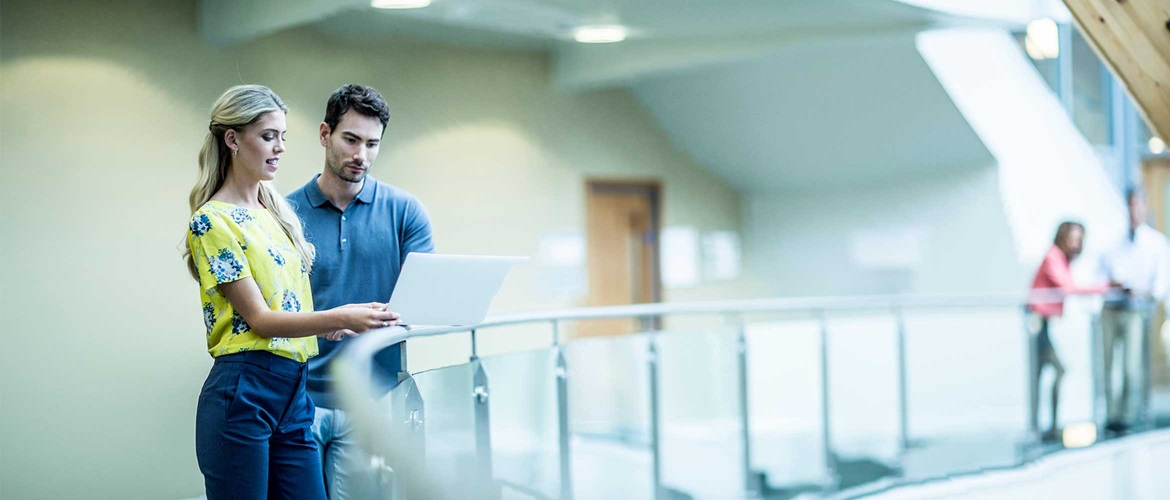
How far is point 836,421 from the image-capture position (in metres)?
6.20

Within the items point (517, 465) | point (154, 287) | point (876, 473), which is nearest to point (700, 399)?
point (876, 473)

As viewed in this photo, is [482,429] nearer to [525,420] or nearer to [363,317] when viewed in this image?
[525,420]

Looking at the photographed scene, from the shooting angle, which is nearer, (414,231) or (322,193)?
(322,193)

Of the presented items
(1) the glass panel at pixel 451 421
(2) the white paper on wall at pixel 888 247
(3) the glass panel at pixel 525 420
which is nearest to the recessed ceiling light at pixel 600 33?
(3) the glass panel at pixel 525 420

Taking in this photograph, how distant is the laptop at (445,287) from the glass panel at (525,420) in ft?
2.45

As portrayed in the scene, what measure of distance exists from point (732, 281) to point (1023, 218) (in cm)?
267

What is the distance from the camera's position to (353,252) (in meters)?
2.97

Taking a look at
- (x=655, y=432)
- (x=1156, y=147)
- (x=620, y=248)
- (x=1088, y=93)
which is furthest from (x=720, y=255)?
(x=655, y=432)

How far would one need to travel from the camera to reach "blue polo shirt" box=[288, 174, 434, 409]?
290 cm

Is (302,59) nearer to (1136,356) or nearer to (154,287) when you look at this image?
(154,287)

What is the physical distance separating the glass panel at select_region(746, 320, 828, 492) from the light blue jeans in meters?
3.12

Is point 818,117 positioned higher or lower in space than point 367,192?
higher

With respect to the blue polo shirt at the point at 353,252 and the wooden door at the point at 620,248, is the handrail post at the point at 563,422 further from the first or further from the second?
the wooden door at the point at 620,248

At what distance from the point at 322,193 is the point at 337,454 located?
Answer: 0.72 meters
